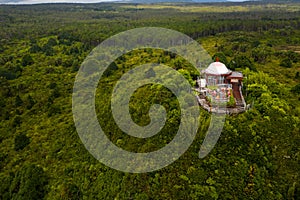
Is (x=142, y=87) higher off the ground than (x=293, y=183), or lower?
higher

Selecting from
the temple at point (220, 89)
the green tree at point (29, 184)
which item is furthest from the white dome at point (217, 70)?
the green tree at point (29, 184)

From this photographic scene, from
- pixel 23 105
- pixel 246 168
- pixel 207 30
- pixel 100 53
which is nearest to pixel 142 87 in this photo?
pixel 246 168

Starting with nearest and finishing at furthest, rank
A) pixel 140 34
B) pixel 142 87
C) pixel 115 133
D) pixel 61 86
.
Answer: pixel 115 133
pixel 142 87
pixel 61 86
pixel 140 34

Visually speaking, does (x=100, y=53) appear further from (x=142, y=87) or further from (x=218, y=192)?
(x=218, y=192)

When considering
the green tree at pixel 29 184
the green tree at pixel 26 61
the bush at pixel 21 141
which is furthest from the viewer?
the green tree at pixel 26 61

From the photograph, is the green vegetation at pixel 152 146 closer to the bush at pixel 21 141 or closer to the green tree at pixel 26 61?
the bush at pixel 21 141

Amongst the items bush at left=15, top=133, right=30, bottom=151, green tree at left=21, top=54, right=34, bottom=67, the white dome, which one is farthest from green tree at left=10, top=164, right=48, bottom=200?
green tree at left=21, top=54, right=34, bottom=67

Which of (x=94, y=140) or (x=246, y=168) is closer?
(x=246, y=168)

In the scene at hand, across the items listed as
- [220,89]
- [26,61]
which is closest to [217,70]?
[220,89]

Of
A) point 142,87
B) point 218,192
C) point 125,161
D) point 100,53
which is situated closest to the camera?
point 218,192
